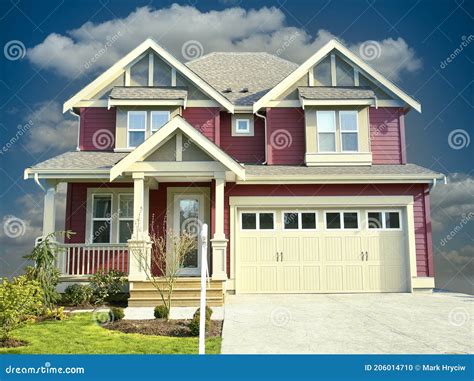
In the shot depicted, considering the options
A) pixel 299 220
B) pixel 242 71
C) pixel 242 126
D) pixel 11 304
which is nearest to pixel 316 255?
pixel 299 220

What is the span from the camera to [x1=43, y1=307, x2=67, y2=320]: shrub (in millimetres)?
9112

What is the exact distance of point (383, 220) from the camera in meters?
13.2

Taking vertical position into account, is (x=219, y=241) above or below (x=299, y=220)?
below

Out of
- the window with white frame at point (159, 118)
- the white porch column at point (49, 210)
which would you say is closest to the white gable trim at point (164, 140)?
the white porch column at point (49, 210)

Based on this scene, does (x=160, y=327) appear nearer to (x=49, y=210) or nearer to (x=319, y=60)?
(x=49, y=210)

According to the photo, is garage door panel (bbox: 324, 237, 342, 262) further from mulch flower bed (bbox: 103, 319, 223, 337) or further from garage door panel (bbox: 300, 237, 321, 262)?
mulch flower bed (bbox: 103, 319, 223, 337)

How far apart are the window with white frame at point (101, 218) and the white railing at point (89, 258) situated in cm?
40

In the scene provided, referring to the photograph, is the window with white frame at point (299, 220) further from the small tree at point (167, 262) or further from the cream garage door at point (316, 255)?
the small tree at point (167, 262)

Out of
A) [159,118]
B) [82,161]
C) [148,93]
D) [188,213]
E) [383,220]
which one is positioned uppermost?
[148,93]

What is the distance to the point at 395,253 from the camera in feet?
42.8

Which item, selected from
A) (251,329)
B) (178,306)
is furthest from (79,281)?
(251,329)

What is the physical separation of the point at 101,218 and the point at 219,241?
4204mm

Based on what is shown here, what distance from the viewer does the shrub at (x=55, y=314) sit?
9.11 m

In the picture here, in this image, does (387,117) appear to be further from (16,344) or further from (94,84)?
(16,344)
